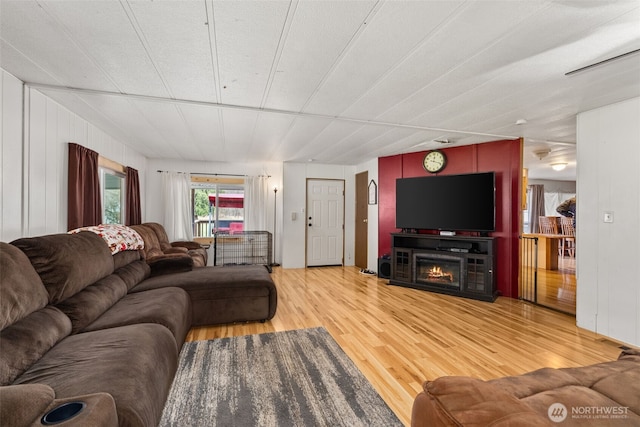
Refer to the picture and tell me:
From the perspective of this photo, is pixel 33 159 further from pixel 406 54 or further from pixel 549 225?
pixel 549 225

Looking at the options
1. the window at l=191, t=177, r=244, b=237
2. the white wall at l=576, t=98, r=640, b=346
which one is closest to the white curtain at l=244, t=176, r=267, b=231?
the window at l=191, t=177, r=244, b=237

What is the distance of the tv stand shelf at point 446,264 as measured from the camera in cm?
384

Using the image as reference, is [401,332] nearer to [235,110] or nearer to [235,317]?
[235,317]

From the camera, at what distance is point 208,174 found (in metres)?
5.82

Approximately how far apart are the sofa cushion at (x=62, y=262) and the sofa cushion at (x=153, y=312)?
0.94 ft

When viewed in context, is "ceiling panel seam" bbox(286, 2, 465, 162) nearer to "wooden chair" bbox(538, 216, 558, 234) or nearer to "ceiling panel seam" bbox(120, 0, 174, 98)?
"ceiling panel seam" bbox(120, 0, 174, 98)

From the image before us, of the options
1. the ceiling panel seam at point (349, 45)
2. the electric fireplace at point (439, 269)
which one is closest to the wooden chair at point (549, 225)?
the electric fireplace at point (439, 269)

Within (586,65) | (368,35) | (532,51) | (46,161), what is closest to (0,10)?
(46,161)

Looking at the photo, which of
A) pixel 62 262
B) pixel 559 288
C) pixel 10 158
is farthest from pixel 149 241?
pixel 559 288

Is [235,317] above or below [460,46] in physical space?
below

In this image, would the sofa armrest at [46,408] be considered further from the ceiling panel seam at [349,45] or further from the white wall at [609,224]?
the white wall at [609,224]

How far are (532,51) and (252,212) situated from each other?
5153mm

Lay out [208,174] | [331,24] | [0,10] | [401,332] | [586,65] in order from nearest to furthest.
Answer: [0,10], [331,24], [586,65], [401,332], [208,174]

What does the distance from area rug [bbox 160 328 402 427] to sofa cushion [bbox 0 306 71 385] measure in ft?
2.45
